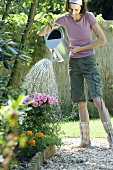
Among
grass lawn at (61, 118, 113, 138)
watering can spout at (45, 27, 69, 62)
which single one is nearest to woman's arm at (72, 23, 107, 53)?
watering can spout at (45, 27, 69, 62)

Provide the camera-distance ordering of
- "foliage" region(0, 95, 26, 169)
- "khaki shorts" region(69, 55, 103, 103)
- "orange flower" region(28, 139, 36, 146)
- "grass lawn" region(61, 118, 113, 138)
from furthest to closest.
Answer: "grass lawn" region(61, 118, 113, 138) < "khaki shorts" region(69, 55, 103, 103) < "orange flower" region(28, 139, 36, 146) < "foliage" region(0, 95, 26, 169)

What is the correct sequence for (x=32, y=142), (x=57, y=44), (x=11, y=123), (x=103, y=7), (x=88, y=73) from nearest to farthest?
1. (x=11, y=123)
2. (x=32, y=142)
3. (x=57, y=44)
4. (x=88, y=73)
5. (x=103, y=7)

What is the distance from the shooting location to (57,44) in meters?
4.70

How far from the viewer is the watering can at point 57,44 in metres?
4.72

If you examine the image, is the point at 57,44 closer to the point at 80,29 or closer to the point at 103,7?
the point at 80,29

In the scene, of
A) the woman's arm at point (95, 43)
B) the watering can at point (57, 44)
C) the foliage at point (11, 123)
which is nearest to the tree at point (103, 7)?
the woman's arm at point (95, 43)

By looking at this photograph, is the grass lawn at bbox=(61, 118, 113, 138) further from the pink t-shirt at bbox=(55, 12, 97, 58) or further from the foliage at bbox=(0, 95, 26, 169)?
the foliage at bbox=(0, 95, 26, 169)

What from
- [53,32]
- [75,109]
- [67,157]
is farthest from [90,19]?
[75,109]

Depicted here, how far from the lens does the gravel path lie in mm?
4246

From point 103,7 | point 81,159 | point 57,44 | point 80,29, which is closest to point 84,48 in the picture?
point 80,29

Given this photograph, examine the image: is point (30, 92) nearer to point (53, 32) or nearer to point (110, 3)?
point (53, 32)

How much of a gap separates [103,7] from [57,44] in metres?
8.08

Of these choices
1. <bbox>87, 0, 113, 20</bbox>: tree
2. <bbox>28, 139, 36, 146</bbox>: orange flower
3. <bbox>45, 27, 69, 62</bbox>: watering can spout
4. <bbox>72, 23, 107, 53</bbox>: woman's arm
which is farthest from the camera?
<bbox>87, 0, 113, 20</bbox>: tree

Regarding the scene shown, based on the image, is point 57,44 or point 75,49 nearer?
point 57,44
